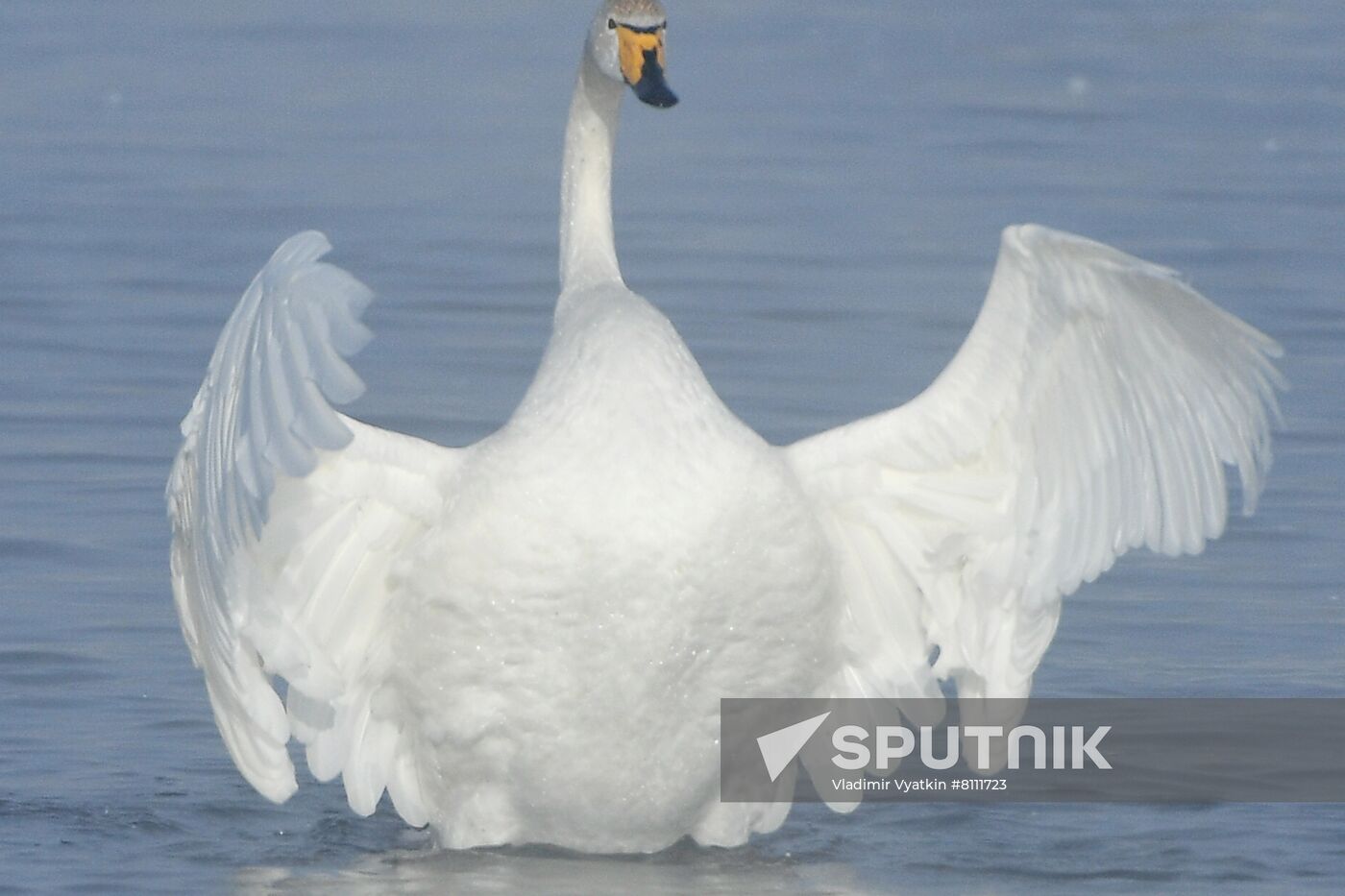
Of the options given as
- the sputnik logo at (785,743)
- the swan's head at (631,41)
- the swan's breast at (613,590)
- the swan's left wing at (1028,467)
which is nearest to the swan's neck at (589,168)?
the swan's head at (631,41)

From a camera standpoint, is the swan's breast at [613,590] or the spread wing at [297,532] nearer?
the spread wing at [297,532]

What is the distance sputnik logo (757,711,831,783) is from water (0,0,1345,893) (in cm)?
33

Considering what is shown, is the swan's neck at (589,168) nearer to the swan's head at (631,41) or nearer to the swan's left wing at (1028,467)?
the swan's head at (631,41)

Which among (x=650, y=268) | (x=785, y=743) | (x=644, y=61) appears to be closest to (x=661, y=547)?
(x=785, y=743)

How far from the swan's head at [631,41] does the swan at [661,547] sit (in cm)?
4

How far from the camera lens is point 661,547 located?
21.9ft

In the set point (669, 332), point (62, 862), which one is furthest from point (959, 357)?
point (62, 862)

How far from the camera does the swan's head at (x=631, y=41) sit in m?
7.74

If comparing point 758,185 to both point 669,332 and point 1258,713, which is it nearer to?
point 1258,713

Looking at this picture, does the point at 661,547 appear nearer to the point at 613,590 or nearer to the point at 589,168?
the point at 613,590

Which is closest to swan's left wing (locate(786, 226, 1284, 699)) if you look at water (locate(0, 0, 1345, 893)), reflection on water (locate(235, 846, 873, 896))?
reflection on water (locate(235, 846, 873, 896))

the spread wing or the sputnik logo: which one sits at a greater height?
the spread wing

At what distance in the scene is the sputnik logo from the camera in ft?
23.8

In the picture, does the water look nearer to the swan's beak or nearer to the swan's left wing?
the swan's left wing
